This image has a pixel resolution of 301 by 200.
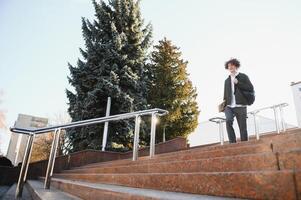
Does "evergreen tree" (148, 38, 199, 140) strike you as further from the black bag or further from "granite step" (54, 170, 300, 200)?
"granite step" (54, 170, 300, 200)

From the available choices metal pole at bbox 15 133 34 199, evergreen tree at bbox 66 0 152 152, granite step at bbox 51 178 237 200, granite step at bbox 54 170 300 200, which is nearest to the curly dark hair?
granite step at bbox 54 170 300 200

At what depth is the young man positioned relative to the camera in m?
3.78

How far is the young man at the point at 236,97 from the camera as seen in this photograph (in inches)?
149

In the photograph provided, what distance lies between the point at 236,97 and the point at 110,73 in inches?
280

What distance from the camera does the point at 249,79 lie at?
156 inches

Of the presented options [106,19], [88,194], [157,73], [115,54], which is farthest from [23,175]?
[157,73]

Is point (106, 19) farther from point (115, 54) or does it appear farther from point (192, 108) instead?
point (192, 108)

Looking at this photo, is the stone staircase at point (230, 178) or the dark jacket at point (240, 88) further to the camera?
the dark jacket at point (240, 88)

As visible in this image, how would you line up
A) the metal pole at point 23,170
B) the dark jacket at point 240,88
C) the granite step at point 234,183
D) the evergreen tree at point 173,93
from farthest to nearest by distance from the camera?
1. the evergreen tree at point 173,93
2. the dark jacket at point 240,88
3. the metal pole at point 23,170
4. the granite step at point 234,183

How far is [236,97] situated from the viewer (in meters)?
3.89

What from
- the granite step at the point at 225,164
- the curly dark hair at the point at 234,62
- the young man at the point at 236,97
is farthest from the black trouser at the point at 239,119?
the granite step at the point at 225,164

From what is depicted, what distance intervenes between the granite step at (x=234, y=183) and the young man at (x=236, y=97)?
7.19 ft

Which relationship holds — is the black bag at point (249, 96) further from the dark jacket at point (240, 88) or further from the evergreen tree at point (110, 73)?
the evergreen tree at point (110, 73)

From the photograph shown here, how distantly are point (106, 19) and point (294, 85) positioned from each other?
1126 cm
